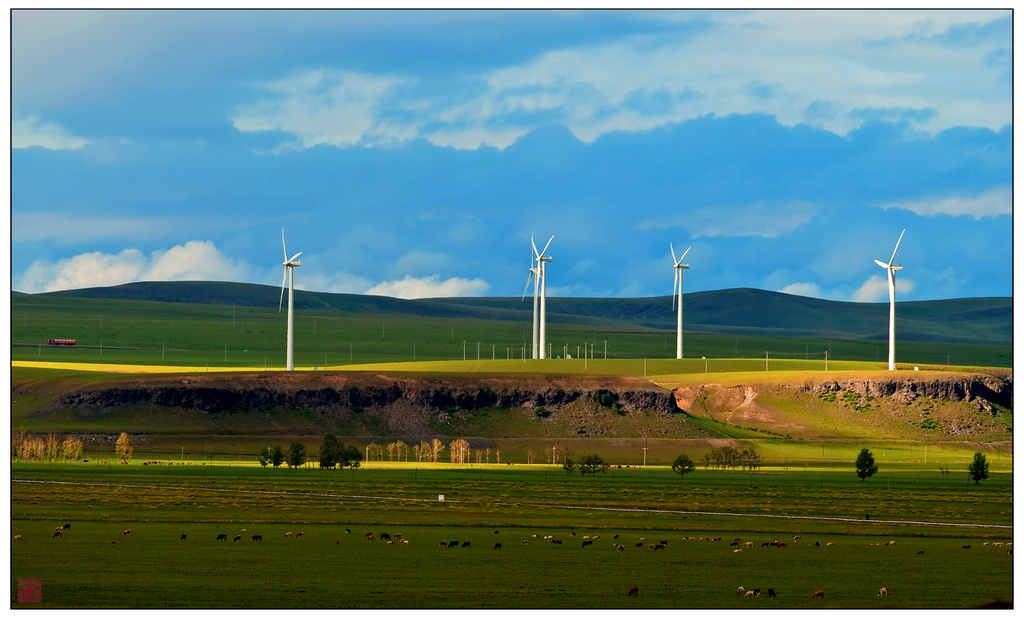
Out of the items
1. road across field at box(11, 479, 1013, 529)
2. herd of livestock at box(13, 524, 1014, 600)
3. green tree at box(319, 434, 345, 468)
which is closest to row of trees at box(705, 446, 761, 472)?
green tree at box(319, 434, 345, 468)

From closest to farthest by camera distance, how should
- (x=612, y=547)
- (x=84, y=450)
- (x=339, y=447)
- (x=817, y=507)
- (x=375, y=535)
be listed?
(x=612, y=547) → (x=375, y=535) → (x=817, y=507) → (x=339, y=447) → (x=84, y=450)

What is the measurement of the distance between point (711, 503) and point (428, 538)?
1433 inches

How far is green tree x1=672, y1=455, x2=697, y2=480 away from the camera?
5556 inches

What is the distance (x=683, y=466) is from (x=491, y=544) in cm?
6884

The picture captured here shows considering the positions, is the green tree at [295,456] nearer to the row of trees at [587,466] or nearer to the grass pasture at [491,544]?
the grass pasture at [491,544]

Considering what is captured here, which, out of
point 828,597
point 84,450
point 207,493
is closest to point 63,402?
point 84,450

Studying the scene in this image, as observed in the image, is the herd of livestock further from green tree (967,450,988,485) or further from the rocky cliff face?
the rocky cliff face

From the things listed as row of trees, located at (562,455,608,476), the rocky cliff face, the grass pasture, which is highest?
the rocky cliff face

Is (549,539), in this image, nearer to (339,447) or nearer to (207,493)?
(207,493)

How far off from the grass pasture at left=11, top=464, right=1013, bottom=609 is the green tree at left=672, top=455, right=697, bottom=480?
12716 mm

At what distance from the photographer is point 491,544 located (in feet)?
246

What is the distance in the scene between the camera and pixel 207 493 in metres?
108

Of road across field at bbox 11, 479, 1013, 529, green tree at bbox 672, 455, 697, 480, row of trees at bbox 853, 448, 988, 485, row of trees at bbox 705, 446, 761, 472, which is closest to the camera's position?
road across field at bbox 11, 479, 1013, 529

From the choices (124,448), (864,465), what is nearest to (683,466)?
(864,465)
